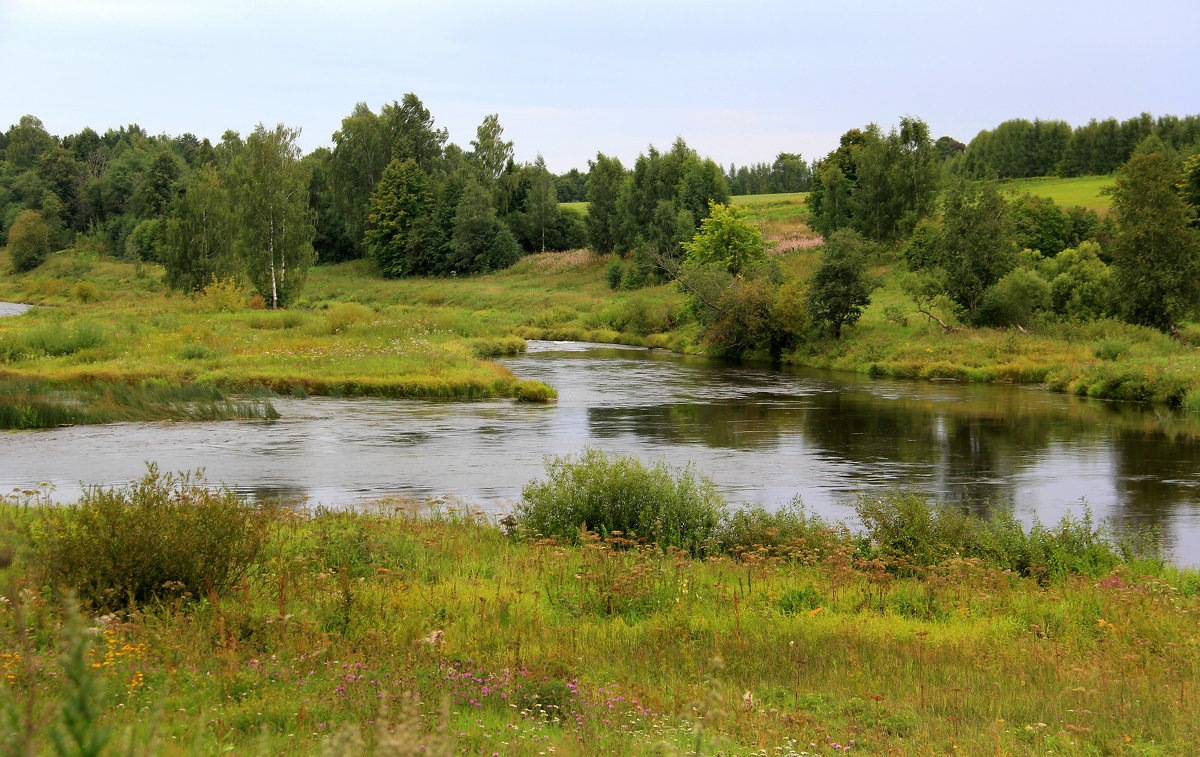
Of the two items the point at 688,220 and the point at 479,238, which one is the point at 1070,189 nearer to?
the point at 688,220

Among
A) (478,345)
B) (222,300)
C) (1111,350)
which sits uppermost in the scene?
(222,300)

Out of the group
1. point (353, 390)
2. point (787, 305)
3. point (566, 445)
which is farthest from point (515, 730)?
point (787, 305)

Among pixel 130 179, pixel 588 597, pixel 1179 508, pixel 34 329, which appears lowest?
pixel 1179 508

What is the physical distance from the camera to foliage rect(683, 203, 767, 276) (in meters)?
56.3

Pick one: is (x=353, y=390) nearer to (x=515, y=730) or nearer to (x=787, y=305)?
(x=787, y=305)

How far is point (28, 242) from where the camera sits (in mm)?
95875

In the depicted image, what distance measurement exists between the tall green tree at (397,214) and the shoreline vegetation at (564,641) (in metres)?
76.9

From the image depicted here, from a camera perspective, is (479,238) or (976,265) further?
(479,238)

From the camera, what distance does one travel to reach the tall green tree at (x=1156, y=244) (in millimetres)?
38875

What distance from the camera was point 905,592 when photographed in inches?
407

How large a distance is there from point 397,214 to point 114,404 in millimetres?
63428

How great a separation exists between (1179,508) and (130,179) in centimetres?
11382

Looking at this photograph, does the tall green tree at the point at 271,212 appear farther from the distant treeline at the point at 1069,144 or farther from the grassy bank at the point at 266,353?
the distant treeline at the point at 1069,144

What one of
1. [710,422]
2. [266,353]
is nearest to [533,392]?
[710,422]
